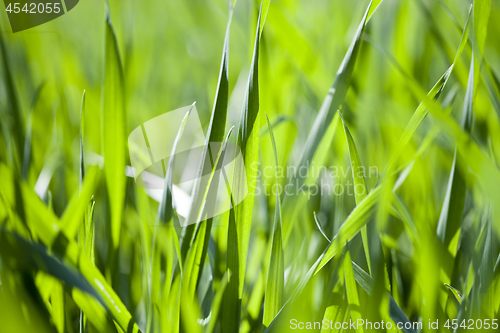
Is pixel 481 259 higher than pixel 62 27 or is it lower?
lower

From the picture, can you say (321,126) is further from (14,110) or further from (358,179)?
(14,110)

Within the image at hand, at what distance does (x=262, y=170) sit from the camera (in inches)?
8.9

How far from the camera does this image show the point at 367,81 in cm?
26

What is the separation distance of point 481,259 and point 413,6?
217mm

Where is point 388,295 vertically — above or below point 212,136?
below

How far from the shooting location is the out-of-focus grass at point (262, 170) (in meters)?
0.18

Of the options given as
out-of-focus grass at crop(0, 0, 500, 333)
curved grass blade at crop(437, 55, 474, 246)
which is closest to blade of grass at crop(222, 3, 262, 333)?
out-of-focus grass at crop(0, 0, 500, 333)

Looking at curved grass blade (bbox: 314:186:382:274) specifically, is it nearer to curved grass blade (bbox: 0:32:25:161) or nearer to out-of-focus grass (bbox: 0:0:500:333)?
out-of-focus grass (bbox: 0:0:500:333)

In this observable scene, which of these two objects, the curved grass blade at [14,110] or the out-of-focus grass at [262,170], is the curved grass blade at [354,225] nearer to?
the out-of-focus grass at [262,170]

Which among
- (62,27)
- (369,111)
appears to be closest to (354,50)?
(369,111)

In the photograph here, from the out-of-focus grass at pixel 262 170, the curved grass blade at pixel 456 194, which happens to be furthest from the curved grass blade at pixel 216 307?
the curved grass blade at pixel 456 194

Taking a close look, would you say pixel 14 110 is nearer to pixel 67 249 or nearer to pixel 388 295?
pixel 67 249

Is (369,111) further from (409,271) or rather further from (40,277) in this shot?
(40,277)

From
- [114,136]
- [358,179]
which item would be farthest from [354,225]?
[114,136]
